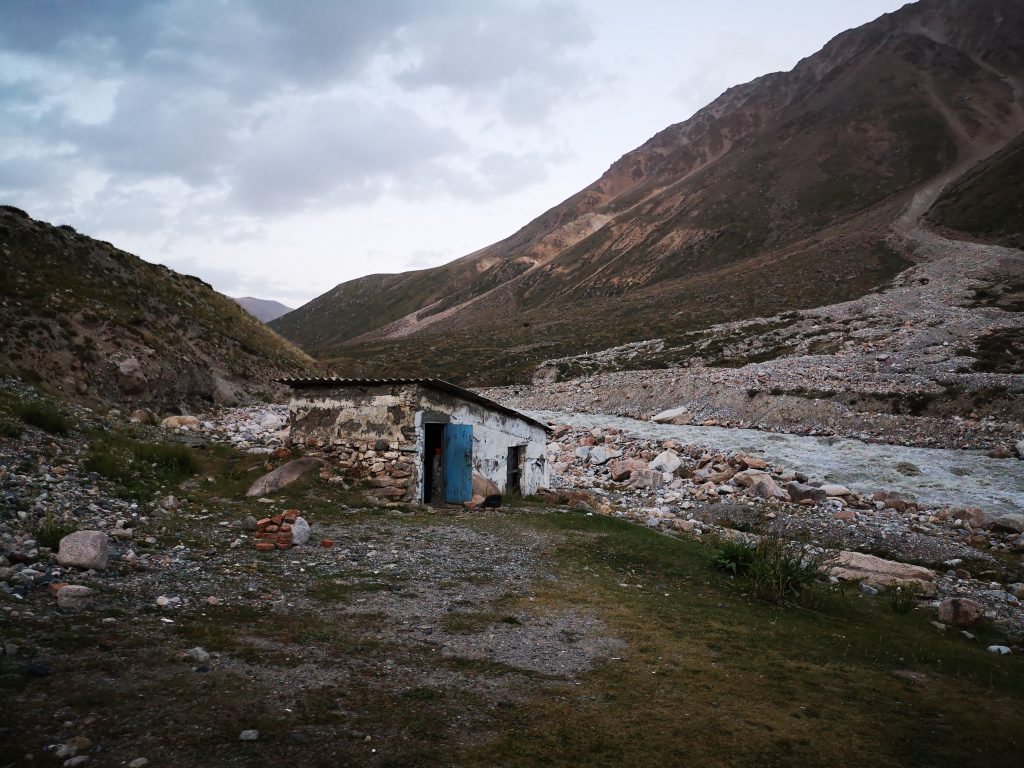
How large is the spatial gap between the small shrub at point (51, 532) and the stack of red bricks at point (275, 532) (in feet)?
8.29

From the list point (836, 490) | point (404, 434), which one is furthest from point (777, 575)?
point (836, 490)

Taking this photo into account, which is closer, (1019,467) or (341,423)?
(341,423)

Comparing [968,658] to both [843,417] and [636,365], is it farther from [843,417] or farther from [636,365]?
[636,365]

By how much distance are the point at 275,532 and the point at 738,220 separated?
104175 mm

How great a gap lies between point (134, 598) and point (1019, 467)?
24.5m

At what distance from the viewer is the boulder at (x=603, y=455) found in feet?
76.9

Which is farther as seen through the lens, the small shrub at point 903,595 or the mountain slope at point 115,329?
the mountain slope at point 115,329

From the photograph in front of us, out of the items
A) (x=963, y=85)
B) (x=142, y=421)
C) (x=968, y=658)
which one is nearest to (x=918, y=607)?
(x=968, y=658)

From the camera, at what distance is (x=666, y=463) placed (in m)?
20.8

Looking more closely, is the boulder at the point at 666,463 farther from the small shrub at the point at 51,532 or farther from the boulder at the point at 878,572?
the small shrub at the point at 51,532

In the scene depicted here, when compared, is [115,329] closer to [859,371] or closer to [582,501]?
[582,501]

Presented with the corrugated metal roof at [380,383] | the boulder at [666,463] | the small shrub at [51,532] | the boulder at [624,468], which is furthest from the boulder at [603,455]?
the small shrub at [51,532]

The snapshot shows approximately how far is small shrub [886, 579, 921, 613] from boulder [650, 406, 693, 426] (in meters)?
19.1

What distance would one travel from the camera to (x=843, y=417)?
86.7 ft
